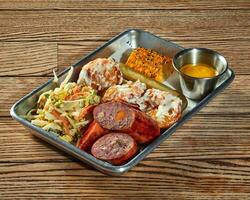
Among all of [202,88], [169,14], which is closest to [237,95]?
[202,88]

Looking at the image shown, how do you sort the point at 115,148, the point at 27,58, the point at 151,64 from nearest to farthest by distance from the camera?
the point at 115,148 → the point at 151,64 → the point at 27,58

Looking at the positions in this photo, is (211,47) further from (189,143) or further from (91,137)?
(91,137)

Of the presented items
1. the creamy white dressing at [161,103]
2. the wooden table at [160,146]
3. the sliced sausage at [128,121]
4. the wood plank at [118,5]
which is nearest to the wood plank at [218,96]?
the wooden table at [160,146]

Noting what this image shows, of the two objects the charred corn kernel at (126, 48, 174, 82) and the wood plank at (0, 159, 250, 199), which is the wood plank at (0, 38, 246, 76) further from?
the wood plank at (0, 159, 250, 199)

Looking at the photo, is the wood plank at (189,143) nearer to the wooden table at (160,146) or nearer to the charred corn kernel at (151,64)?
the wooden table at (160,146)

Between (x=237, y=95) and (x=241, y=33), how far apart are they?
39 cm

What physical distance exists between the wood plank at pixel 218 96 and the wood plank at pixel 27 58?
0.04 metres

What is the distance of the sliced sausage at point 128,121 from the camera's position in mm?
1420

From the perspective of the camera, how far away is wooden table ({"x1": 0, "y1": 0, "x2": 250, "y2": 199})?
4.56 feet

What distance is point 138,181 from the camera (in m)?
1.40

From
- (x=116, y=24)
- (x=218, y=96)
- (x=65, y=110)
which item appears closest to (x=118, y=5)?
(x=116, y=24)

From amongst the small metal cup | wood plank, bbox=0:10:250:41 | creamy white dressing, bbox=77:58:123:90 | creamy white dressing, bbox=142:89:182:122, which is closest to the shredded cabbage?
creamy white dressing, bbox=77:58:123:90

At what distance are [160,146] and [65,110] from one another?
257 millimetres

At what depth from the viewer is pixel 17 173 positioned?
1.42 m
